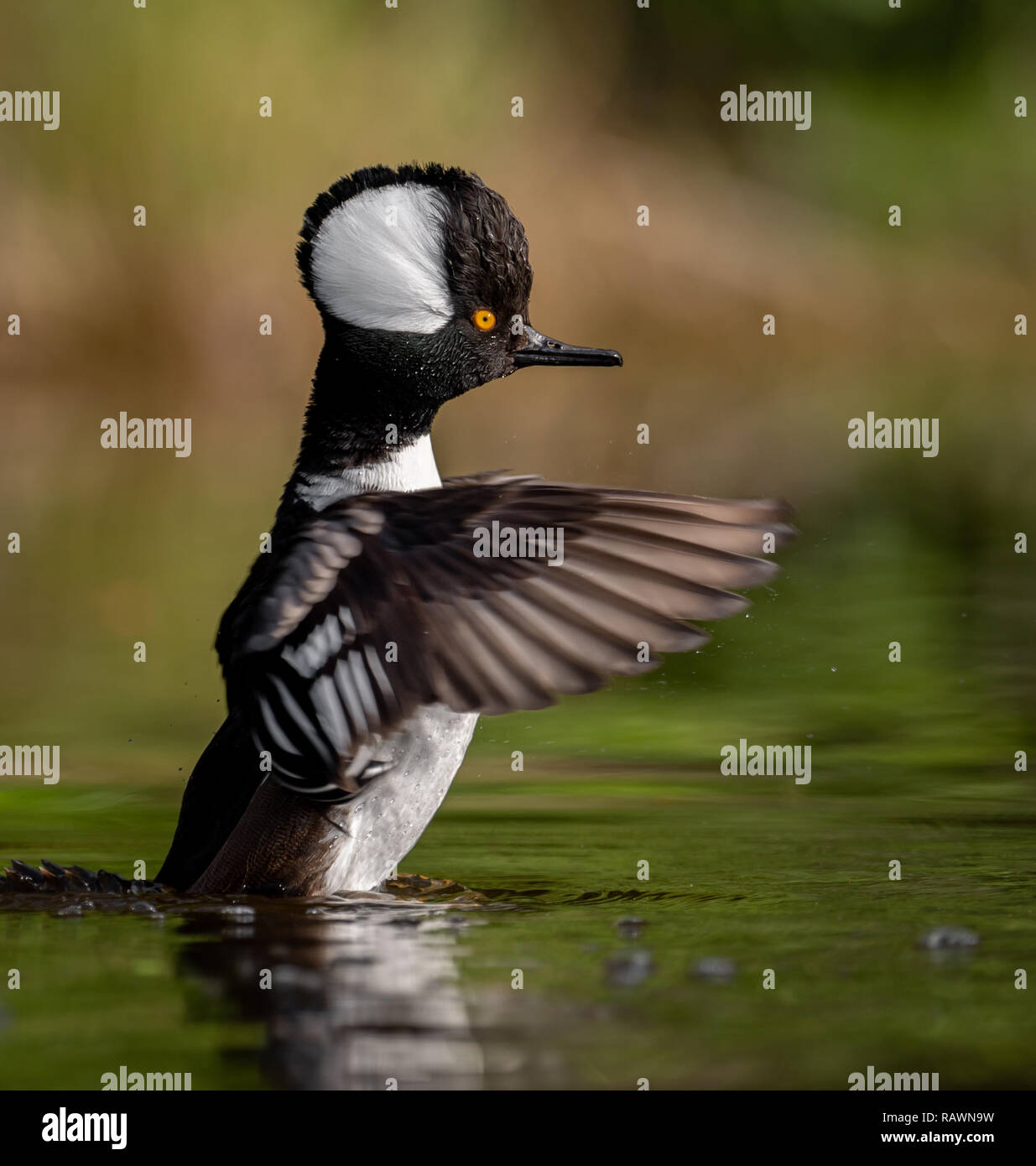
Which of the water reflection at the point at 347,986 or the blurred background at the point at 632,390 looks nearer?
the water reflection at the point at 347,986

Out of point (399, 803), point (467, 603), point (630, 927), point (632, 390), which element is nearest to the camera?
point (467, 603)

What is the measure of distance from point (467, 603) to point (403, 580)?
19 centimetres

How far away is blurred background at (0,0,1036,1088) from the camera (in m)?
5.73

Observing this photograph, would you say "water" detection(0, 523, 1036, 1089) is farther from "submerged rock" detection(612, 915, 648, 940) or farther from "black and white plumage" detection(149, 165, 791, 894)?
"black and white plumage" detection(149, 165, 791, 894)

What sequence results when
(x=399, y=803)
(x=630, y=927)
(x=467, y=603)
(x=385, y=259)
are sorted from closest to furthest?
(x=467, y=603) → (x=630, y=927) → (x=399, y=803) → (x=385, y=259)

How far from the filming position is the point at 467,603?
432 cm

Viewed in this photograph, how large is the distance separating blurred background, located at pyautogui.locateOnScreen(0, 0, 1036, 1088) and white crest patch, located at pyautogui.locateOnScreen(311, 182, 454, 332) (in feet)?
5.27

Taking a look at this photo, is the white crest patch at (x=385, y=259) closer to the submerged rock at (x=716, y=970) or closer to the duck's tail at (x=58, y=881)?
the duck's tail at (x=58, y=881)

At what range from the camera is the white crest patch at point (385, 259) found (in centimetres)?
507

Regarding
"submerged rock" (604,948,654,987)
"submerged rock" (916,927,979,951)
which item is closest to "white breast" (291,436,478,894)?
"submerged rock" (604,948,654,987)

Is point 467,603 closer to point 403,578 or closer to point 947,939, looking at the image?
point 403,578

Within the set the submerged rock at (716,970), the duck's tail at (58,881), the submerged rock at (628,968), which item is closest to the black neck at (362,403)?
the duck's tail at (58,881)

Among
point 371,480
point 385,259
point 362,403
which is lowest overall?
point 371,480

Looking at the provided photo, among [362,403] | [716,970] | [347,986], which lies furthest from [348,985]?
[362,403]
